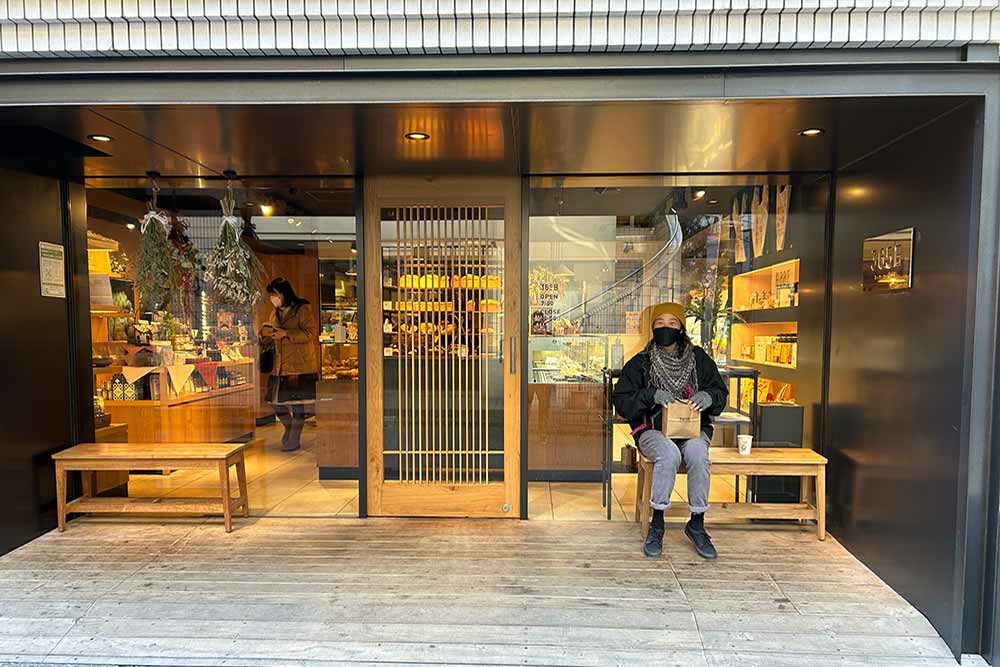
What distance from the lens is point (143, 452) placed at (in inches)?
134

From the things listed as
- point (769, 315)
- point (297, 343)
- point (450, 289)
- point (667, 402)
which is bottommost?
point (667, 402)

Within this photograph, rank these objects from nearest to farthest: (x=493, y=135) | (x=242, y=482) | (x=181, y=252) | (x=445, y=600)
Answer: (x=445, y=600) < (x=493, y=135) < (x=242, y=482) < (x=181, y=252)

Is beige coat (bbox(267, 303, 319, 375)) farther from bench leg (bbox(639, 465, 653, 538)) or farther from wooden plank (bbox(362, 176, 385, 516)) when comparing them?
bench leg (bbox(639, 465, 653, 538))

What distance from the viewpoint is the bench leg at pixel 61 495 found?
10.8 ft

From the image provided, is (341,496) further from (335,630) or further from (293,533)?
(335,630)

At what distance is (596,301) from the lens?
4.39 meters

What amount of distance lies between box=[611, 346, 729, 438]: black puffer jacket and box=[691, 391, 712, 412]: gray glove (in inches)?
2.9

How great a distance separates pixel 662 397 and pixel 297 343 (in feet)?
12.7

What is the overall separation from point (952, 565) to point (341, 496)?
3.79 m

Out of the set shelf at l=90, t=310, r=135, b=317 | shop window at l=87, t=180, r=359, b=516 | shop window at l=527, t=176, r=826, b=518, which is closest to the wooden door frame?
shop window at l=87, t=180, r=359, b=516

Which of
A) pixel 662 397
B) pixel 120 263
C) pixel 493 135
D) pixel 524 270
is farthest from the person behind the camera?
pixel 120 263

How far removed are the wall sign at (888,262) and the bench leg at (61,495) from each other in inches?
204

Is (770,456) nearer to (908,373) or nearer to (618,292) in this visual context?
(908,373)

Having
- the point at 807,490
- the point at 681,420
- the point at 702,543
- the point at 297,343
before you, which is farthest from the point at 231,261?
the point at 807,490
